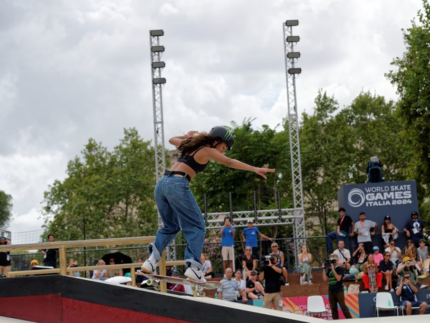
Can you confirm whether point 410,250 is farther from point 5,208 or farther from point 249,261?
point 5,208

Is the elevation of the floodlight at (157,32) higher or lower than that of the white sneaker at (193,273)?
higher

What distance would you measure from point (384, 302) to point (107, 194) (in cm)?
3462

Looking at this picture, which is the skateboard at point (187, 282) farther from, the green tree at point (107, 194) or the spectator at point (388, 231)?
the green tree at point (107, 194)

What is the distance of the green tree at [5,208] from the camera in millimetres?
91750

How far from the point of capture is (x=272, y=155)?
99.6 feet

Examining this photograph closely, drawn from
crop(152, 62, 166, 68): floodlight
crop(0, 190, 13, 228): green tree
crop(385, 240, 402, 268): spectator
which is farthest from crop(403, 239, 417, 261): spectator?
crop(0, 190, 13, 228): green tree

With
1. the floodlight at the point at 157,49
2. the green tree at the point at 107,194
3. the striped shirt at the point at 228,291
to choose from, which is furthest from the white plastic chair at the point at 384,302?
the green tree at the point at 107,194

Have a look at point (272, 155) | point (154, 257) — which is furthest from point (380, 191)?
point (272, 155)

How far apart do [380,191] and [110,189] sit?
32042 millimetres

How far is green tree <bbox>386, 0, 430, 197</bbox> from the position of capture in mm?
24953

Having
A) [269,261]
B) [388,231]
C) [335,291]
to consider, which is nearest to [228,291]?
[269,261]

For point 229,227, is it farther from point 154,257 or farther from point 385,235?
point 154,257

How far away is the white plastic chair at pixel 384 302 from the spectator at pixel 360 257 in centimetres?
170

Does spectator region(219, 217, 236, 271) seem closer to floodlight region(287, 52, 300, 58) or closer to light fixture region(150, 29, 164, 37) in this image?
floodlight region(287, 52, 300, 58)
